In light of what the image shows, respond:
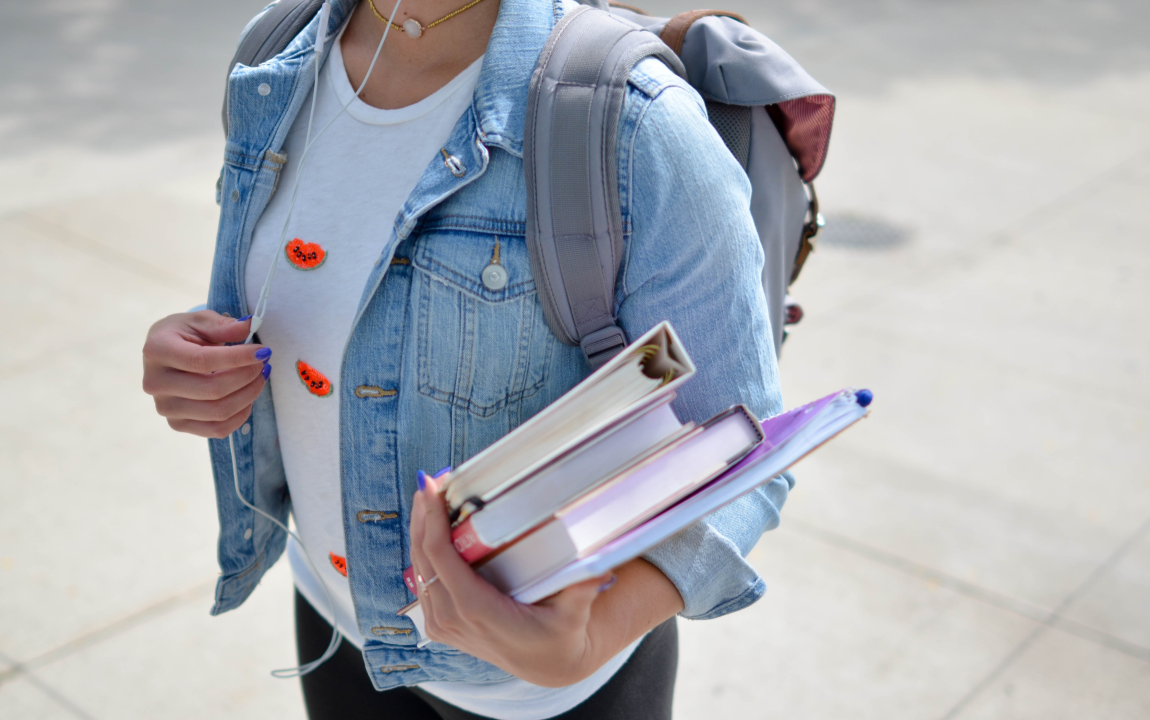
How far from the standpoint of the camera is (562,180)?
1.05 meters

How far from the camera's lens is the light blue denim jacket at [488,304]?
1.03 m

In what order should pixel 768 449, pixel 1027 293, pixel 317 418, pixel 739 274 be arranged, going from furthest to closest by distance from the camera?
pixel 1027 293 < pixel 317 418 < pixel 739 274 < pixel 768 449

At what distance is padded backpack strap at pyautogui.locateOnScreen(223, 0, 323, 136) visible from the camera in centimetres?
140

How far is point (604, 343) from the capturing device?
1074mm

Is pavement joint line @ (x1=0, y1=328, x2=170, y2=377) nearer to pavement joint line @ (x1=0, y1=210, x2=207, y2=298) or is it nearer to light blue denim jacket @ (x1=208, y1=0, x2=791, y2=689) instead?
pavement joint line @ (x1=0, y1=210, x2=207, y2=298)

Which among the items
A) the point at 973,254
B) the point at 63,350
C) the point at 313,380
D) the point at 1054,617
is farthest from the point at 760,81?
the point at 973,254

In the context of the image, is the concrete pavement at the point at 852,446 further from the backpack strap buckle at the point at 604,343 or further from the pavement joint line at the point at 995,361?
the backpack strap buckle at the point at 604,343

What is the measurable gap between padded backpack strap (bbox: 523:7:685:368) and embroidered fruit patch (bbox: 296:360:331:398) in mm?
348

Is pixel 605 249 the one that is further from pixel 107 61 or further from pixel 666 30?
pixel 107 61

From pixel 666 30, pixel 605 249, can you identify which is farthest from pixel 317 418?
pixel 666 30

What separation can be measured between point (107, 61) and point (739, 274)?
8256 mm

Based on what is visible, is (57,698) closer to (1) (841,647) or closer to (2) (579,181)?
(1) (841,647)

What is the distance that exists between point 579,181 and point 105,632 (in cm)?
252

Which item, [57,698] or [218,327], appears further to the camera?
[57,698]
